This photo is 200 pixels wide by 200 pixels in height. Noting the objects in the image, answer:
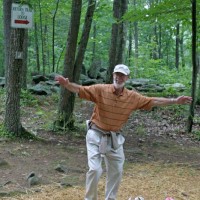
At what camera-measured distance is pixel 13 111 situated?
26.4 ft

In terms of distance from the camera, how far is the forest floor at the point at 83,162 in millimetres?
5574

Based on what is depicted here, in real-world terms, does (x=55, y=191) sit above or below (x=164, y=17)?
below

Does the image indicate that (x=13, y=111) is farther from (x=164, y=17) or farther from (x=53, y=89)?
(x=53, y=89)

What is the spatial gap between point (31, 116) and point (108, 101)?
24.4 feet

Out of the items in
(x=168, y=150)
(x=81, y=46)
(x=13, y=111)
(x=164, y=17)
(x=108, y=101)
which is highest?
(x=164, y=17)

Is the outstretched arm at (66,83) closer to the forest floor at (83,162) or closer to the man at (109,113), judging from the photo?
the man at (109,113)

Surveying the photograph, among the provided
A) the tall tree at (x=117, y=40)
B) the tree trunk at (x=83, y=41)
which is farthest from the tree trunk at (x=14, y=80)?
the tall tree at (x=117, y=40)

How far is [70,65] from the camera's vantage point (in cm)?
930

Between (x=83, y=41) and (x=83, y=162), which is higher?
(x=83, y=41)

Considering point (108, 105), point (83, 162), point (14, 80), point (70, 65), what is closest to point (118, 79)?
point (108, 105)

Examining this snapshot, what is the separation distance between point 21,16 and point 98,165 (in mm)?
4417

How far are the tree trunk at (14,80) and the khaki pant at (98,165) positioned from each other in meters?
3.84

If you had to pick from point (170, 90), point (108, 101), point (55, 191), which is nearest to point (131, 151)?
point (55, 191)

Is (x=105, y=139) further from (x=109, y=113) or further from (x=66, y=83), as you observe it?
(x=66, y=83)
